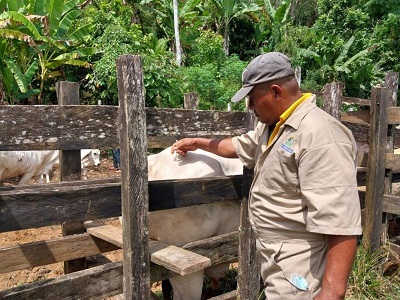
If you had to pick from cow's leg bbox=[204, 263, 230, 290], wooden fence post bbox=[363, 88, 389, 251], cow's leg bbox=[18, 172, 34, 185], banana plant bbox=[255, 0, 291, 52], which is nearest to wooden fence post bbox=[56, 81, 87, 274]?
cow's leg bbox=[204, 263, 230, 290]

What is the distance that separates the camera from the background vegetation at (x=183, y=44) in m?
11.9

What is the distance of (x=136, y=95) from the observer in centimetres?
248

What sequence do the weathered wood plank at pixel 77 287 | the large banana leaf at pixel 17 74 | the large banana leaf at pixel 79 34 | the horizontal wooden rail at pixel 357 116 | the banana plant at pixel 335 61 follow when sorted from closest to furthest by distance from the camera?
the weathered wood plank at pixel 77 287
the horizontal wooden rail at pixel 357 116
the large banana leaf at pixel 17 74
the large banana leaf at pixel 79 34
the banana plant at pixel 335 61

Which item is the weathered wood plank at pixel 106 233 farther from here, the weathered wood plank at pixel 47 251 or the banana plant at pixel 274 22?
the banana plant at pixel 274 22

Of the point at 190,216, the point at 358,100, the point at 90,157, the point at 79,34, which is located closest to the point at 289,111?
the point at 190,216

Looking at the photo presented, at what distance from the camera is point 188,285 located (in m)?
3.49

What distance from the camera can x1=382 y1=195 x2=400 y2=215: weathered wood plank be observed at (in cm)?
437

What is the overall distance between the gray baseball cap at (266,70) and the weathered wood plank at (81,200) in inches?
36.9

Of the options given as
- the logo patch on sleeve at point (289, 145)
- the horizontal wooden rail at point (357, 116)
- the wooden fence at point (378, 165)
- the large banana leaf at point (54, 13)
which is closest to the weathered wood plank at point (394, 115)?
the wooden fence at point (378, 165)

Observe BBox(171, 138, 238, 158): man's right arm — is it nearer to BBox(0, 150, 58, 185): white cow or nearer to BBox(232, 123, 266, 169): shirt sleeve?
BBox(232, 123, 266, 169): shirt sleeve

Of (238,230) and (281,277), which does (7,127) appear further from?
(238,230)

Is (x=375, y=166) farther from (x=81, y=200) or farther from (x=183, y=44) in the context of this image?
(x=183, y=44)

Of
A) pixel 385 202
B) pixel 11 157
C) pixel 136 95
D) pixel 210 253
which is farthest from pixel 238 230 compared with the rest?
pixel 11 157

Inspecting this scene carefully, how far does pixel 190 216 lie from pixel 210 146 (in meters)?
0.64
